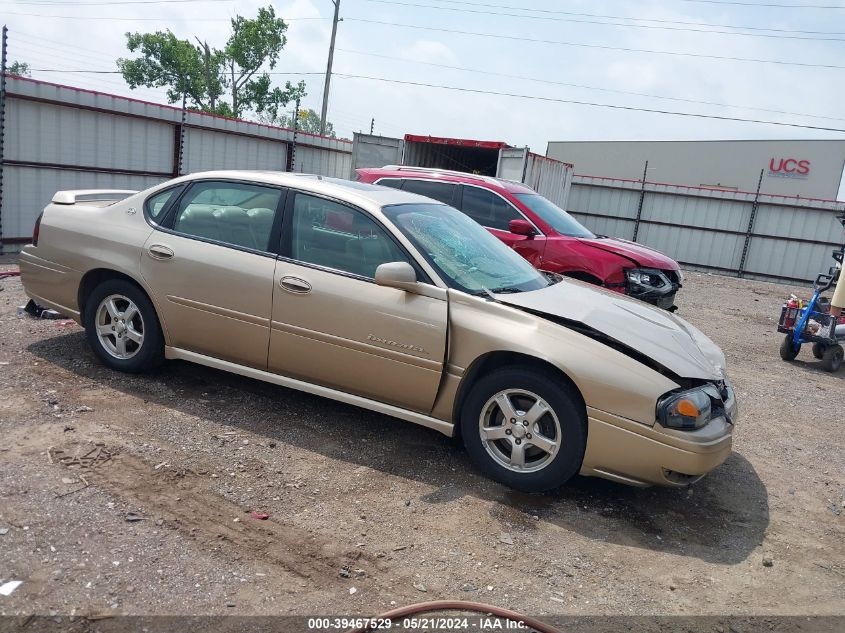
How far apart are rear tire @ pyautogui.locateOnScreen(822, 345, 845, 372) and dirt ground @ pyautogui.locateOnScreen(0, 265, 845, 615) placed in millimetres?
3145

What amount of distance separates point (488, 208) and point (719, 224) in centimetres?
1340

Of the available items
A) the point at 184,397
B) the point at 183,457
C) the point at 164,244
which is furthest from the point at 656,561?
the point at 164,244

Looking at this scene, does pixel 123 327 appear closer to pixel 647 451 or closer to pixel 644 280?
pixel 647 451

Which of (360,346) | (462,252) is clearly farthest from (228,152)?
(360,346)

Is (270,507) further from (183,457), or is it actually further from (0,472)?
(0,472)

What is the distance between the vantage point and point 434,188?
9.09m

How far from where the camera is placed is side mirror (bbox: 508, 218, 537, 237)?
27.5ft

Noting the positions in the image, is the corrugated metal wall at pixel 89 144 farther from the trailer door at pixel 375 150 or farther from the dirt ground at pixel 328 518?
the dirt ground at pixel 328 518

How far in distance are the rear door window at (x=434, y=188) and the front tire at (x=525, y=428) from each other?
5.31 meters

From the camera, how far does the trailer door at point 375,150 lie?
42.5 feet

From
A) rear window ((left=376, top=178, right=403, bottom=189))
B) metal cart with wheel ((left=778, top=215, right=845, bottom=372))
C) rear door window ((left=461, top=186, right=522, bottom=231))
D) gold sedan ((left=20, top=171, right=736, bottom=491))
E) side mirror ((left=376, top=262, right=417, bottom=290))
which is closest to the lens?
gold sedan ((left=20, top=171, right=736, bottom=491))

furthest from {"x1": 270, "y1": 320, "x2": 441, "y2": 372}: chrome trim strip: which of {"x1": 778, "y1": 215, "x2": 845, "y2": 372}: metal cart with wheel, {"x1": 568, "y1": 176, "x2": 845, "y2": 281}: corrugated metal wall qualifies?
→ {"x1": 568, "y1": 176, "x2": 845, "y2": 281}: corrugated metal wall

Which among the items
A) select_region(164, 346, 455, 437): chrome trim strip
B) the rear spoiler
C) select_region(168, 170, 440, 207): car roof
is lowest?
select_region(164, 346, 455, 437): chrome trim strip

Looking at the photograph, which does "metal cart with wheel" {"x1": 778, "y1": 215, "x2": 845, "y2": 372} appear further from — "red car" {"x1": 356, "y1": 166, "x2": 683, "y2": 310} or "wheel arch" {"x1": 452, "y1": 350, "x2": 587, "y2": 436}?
"wheel arch" {"x1": 452, "y1": 350, "x2": 587, "y2": 436}
